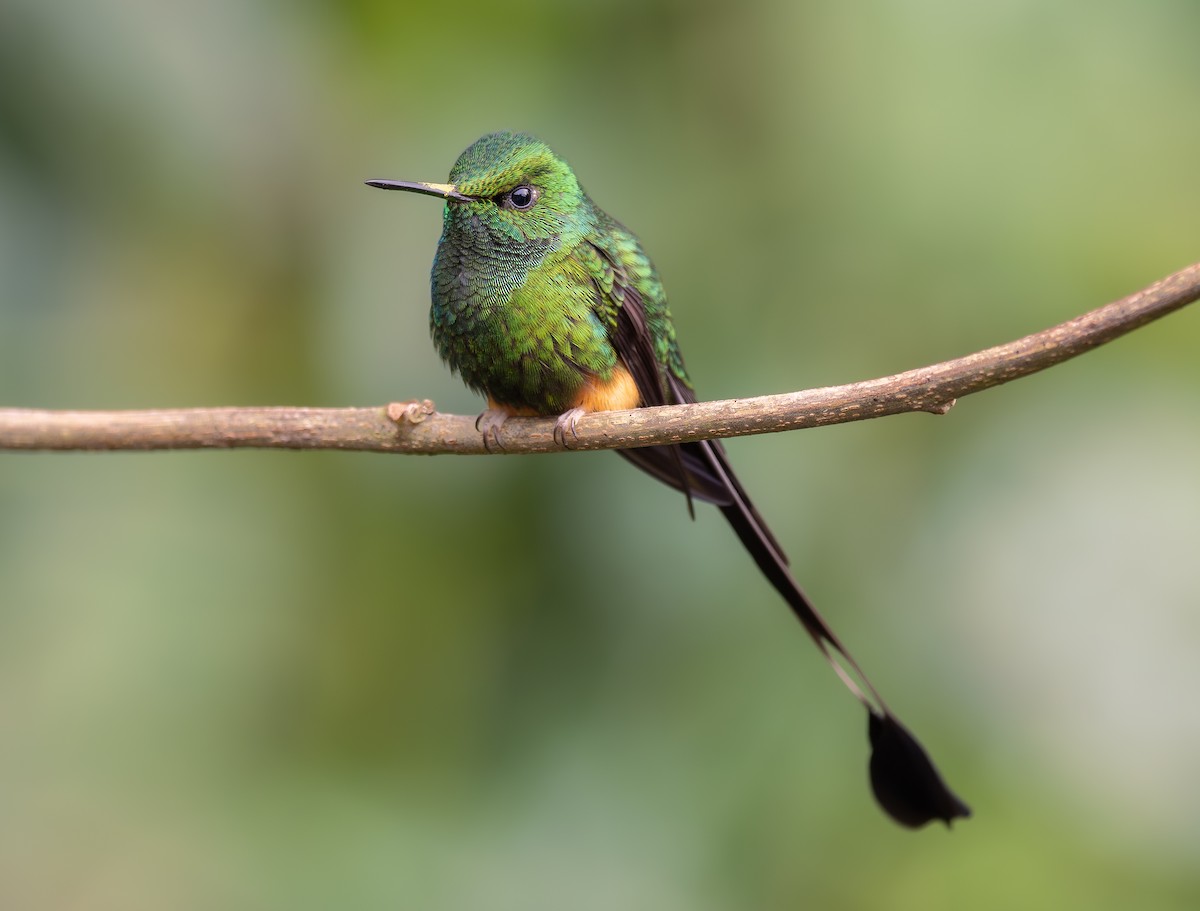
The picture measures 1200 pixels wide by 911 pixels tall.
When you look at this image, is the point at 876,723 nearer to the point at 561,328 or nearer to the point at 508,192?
the point at 561,328

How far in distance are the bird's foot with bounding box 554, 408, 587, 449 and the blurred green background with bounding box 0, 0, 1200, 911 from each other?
365 millimetres

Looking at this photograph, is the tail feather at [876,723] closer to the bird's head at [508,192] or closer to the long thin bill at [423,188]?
the bird's head at [508,192]

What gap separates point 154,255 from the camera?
2.90 m

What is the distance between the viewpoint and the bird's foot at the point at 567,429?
1.93 metres

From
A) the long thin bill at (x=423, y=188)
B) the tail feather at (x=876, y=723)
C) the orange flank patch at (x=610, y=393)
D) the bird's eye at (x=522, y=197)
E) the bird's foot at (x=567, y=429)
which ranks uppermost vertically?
the bird's eye at (x=522, y=197)

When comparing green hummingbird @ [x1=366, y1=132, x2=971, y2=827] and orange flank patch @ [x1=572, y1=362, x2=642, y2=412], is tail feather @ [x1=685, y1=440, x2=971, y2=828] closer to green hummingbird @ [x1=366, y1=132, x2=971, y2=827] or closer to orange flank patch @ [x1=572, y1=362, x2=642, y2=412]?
green hummingbird @ [x1=366, y1=132, x2=971, y2=827]

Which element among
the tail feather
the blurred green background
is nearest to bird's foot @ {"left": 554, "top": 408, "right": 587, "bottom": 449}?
the tail feather

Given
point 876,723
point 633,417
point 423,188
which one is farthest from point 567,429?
point 876,723

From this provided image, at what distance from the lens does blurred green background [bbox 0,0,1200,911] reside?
232cm

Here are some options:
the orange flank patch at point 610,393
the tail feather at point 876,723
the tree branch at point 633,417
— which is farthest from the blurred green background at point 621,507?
the tree branch at point 633,417

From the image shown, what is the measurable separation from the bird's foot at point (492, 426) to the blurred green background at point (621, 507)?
0.22m

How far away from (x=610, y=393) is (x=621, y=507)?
0.35 metres

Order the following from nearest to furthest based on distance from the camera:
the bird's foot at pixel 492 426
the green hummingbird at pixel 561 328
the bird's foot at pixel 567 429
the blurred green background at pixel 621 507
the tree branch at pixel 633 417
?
the tree branch at pixel 633 417, the bird's foot at pixel 567 429, the bird's foot at pixel 492 426, the green hummingbird at pixel 561 328, the blurred green background at pixel 621 507

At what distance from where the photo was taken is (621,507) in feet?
8.22
